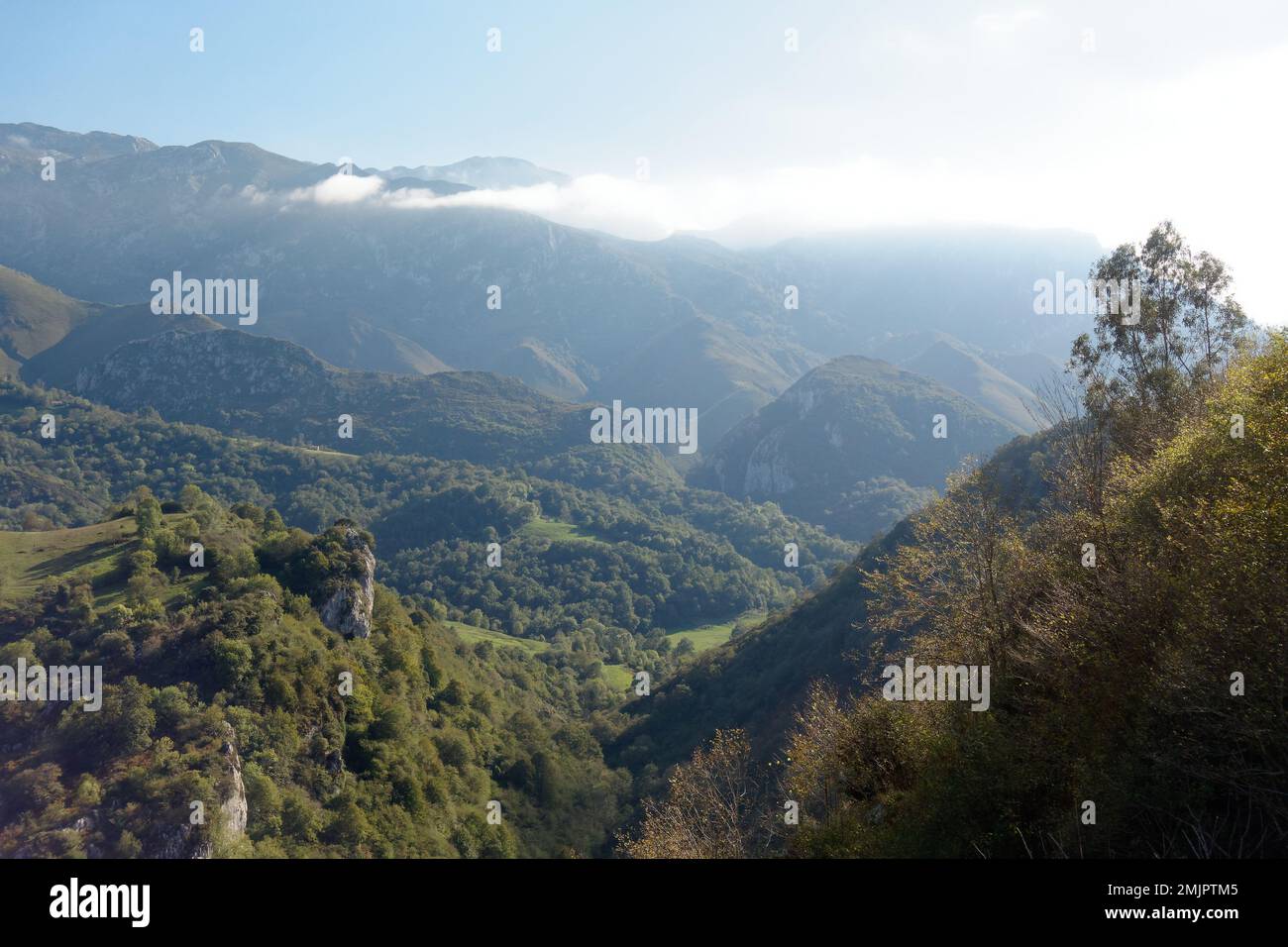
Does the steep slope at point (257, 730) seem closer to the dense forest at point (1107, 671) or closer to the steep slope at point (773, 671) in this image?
the steep slope at point (773, 671)

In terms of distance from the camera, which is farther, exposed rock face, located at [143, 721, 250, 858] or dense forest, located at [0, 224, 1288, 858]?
exposed rock face, located at [143, 721, 250, 858]

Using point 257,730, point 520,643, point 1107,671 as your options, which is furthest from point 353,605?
point 520,643

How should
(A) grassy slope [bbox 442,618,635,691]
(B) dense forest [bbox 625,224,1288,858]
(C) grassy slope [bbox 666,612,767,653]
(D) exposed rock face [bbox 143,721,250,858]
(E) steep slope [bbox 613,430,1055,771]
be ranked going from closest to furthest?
(B) dense forest [bbox 625,224,1288,858] < (D) exposed rock face [bbox 143,721,250,858] < (E) steep slope [bbox 613,430,1055,771] < (A) grassy slope [bbox 442,618,635,691] < (C) grassy slope [bbox 666,612,767,653]

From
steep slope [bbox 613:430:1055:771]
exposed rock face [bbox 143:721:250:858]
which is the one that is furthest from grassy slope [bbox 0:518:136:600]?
steep slope [bbox 613:430:1055:771]

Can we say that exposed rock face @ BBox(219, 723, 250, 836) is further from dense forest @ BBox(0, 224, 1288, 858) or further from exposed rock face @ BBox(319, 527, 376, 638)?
exposed rock face @ BBox(319, 527, 376, 638)

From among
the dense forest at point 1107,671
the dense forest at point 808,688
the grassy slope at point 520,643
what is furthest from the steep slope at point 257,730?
the grassy slope at point 520,643
